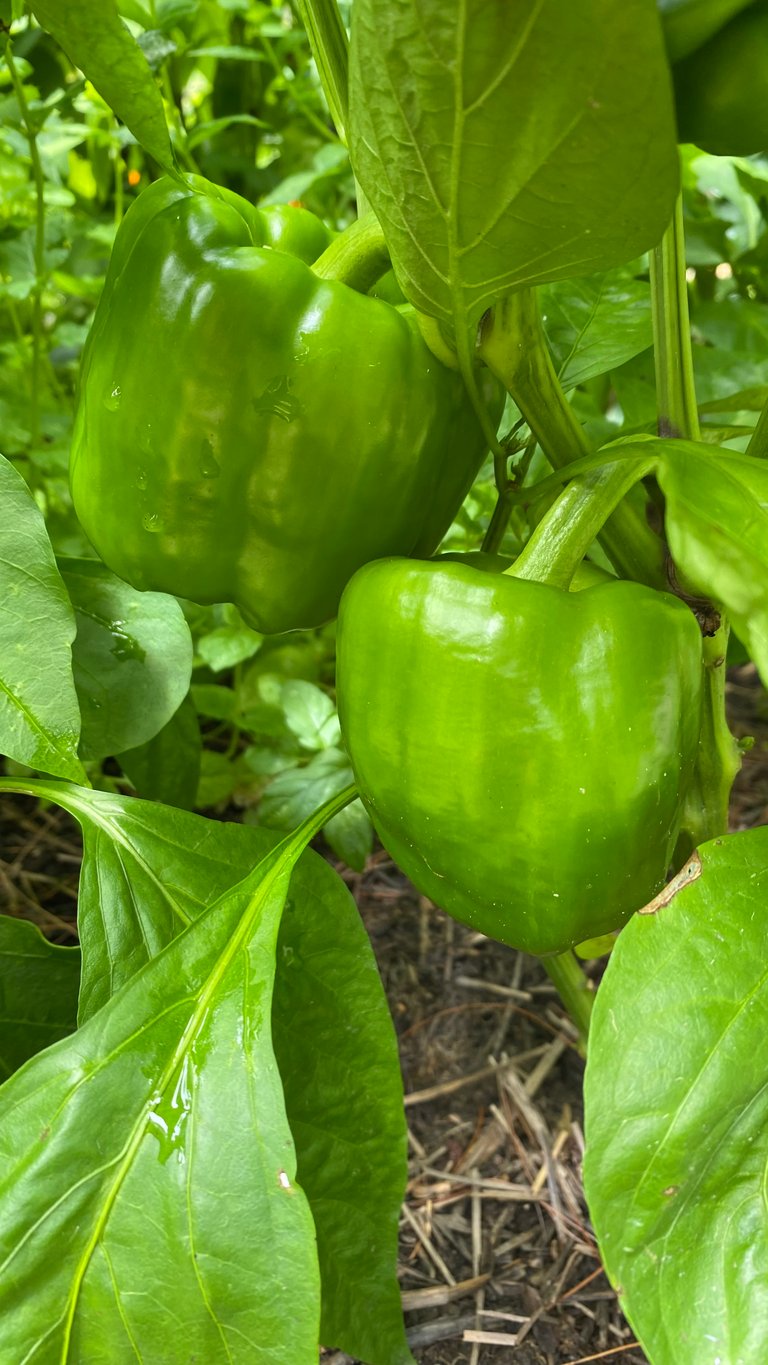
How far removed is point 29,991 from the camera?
636 mm

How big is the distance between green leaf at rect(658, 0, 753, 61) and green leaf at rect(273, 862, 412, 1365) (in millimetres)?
423

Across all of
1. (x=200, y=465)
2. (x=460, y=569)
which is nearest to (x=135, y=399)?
(x=200, y=465)

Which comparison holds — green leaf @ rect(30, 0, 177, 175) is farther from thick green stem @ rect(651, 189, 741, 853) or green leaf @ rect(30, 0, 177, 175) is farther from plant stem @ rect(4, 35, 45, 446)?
plant stem @ rect(4, 35, 45, 446)

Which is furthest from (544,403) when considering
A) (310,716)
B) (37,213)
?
(37,213)

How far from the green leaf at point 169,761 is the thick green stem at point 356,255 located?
35 centimetres

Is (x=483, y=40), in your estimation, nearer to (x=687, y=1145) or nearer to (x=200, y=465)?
(x=200, y=465)

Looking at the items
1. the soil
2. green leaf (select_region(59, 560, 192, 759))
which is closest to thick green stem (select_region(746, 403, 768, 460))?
green leaf (select_region(59, 560, 192, 759))

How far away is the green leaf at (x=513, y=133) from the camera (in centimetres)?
30

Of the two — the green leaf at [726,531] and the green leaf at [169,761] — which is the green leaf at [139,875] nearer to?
the green leaf at [169,761]

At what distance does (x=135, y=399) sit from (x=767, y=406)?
0.32 m

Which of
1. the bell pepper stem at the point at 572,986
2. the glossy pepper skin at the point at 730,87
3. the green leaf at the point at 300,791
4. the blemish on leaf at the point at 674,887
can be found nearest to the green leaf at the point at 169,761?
the green leaf at the point at 300,791

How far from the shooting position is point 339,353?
496 mm

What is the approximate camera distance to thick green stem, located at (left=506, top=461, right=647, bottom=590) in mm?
465

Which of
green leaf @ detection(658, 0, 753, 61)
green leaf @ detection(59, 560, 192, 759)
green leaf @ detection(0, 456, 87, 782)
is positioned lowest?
green leaf @ detection(59, 560, 192, 759)
